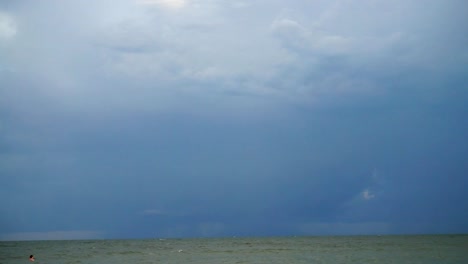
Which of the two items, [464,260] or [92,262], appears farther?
[92,262]

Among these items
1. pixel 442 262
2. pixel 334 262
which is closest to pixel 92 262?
pixel 334 262

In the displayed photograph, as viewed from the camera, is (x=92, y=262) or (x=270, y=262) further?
(x=92, y=262)

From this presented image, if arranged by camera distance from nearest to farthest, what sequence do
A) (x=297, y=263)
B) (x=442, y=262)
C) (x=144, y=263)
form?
(x=442, y=262) → (x=297, y=263) → (x=144, y=263)

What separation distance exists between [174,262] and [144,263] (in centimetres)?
444

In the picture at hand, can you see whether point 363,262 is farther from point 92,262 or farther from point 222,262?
point 92,262

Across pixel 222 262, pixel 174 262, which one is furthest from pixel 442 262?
pixel 174 262

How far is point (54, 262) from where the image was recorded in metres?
81.9

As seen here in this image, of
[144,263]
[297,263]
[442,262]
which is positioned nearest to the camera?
[442,262]

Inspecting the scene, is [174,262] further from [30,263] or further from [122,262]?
[30,263]

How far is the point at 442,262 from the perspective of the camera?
68.1 m

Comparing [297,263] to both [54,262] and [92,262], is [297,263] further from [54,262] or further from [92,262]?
[54,262]

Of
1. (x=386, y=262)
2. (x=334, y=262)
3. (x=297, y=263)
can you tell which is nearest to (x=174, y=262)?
(x=297, y=263)

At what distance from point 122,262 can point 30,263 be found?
14.2 meters

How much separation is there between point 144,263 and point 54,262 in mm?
15705
